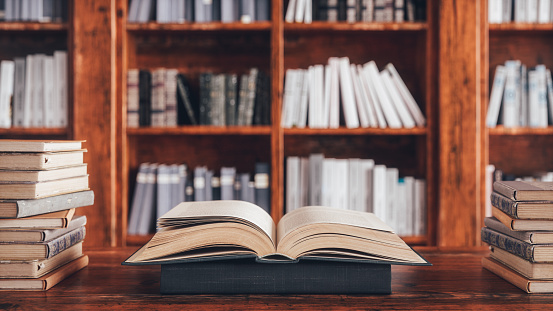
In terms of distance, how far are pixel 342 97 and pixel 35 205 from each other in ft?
5.35

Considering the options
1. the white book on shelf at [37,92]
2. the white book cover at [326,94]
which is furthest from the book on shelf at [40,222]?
the white book on shelf at [37,92]

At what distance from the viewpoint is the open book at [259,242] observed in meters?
0.74

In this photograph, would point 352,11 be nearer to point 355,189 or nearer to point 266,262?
point 355,189

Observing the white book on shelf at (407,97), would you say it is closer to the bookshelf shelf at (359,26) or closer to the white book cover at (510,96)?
the bookshelf shelf at (359,26)

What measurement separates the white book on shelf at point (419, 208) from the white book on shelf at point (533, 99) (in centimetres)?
57

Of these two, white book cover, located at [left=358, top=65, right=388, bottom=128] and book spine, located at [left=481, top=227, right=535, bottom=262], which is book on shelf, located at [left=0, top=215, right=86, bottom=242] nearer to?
book spine, located at [left=481, top=227, right=535, bottom=262]

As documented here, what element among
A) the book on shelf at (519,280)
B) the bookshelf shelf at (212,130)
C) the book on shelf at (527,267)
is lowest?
the book on shelf at (519,280)

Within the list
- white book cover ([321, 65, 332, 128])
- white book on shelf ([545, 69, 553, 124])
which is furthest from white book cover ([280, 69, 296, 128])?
white book on shelf ([545, 69, 553, 124])

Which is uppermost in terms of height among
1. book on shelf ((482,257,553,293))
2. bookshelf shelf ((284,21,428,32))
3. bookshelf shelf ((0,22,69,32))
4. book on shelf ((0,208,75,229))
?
bookshelf shelf ((0,22,69,32))

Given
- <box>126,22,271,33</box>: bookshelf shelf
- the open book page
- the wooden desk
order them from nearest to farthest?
the wooden desk, the open book page, <box>126,22,271,33</box>: bookshelf shelf

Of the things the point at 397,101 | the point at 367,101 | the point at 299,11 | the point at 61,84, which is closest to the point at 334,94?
the point at 367,101

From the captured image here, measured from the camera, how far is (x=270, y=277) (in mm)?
748

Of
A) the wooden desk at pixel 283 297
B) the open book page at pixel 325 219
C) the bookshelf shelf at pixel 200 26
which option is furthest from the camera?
the bookshelf shelf at pixel 200 26

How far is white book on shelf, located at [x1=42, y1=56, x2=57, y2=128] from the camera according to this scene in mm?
2273
